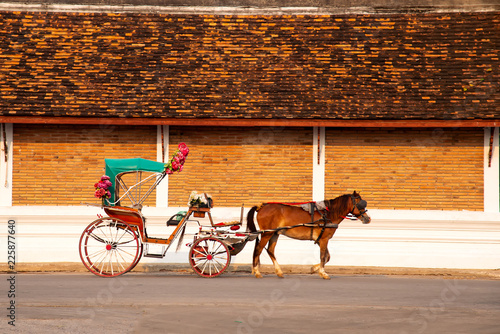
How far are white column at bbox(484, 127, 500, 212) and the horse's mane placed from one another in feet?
13.7

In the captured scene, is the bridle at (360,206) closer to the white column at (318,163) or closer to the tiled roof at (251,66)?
the white column at (318,163)

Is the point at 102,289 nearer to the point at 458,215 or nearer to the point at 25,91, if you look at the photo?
the point at 25,91

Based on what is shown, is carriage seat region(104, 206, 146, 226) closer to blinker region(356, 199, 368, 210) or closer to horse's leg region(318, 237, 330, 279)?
horse's leg region(318, 237, 330, 279)

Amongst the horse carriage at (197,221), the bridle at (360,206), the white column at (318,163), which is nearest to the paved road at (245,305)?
the horse carriage at (197,221)

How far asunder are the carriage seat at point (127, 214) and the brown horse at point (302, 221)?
2.08 m

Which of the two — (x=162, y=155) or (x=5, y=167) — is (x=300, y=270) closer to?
(x=162, y=155)

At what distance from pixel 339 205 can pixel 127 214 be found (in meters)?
3.91

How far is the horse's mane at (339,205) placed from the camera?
12023 millimetres

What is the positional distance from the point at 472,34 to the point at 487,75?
168cm

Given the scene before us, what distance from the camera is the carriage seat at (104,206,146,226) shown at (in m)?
11.6

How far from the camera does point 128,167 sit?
11680 millimetres

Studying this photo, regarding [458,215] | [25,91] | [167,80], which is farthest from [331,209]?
[25,91]

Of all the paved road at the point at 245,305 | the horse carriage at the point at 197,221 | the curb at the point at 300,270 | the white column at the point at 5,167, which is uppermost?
the white column at the point at 5,167

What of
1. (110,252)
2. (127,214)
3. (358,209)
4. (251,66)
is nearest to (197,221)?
(127,214)
